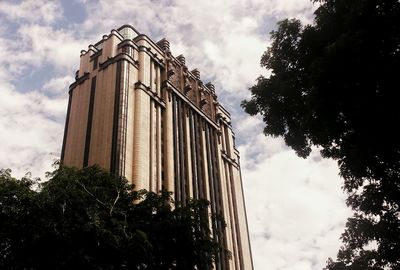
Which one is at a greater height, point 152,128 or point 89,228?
point 152,128

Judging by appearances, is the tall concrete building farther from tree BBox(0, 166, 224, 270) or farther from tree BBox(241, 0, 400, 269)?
tree BBox(241, 0, 400, 269)

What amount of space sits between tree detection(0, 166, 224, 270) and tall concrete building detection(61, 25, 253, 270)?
46.9 ft

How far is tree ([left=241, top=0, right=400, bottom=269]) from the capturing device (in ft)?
46.0

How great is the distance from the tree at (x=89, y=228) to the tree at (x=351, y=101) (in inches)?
271

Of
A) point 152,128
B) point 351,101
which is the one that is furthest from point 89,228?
point 152,128

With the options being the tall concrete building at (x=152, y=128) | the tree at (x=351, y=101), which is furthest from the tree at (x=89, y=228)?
the tall concrete building at (x=152, y=128)

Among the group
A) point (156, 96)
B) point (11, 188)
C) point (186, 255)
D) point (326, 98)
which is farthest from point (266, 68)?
point (156, 96)

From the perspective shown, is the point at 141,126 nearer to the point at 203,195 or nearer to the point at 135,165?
the point at 135,165

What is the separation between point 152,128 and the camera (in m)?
42.0

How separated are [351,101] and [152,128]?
29229 millimetres

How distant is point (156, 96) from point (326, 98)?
105ft

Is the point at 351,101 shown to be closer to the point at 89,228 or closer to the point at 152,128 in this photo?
the point at 89,228

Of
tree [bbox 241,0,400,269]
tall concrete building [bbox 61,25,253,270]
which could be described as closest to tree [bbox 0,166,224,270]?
tree [bbox 241,0,400,269]

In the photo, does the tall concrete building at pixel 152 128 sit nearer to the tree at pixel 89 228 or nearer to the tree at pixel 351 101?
the tree at pixel 89 228
